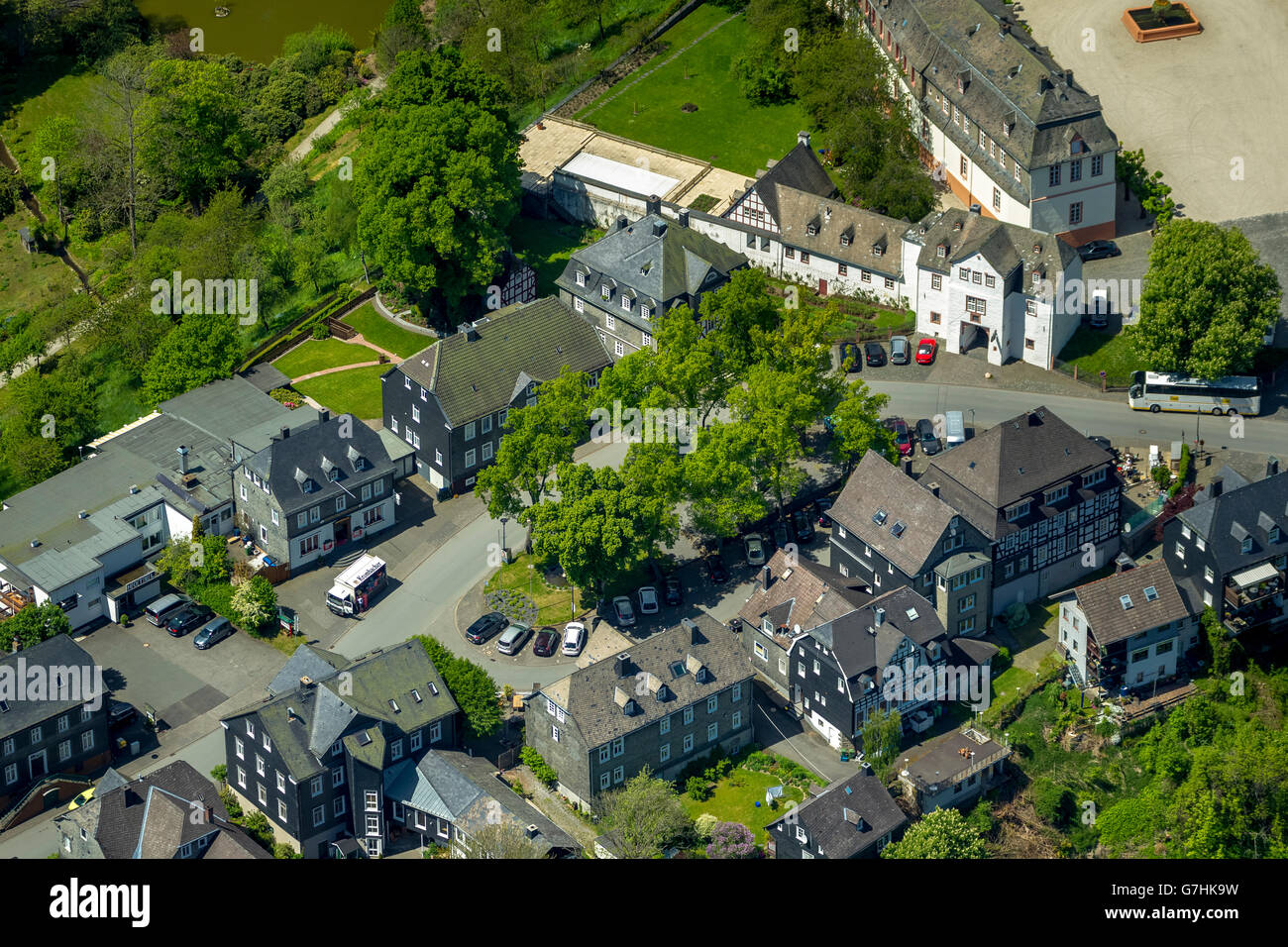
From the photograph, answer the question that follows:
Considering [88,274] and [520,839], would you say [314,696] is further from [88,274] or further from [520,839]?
[88,274]

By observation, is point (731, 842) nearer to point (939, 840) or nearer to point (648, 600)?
point (939, 840)

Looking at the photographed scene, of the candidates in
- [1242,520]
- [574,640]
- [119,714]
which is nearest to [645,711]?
[574,640]

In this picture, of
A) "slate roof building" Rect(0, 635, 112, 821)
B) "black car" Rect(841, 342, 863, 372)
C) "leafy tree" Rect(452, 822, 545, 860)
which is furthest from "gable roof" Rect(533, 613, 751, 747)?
"black car" Rect(841, 342, 863, 372)

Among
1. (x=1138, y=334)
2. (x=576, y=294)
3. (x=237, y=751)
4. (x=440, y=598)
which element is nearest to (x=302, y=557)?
(x=440, y=598)

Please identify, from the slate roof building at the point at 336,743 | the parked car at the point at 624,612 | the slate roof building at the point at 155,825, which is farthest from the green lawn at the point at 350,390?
the slate roof building at the point at 155,825

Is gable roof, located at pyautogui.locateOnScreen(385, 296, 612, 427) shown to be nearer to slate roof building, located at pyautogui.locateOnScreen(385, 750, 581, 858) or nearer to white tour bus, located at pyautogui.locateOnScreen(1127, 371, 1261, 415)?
slate roof building, located at pyautogui.locateOnScreen(385, 750, 581, 858)
